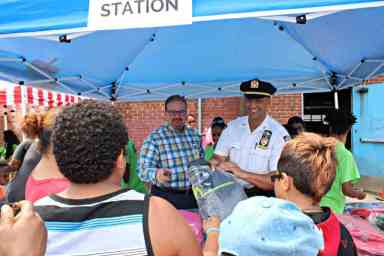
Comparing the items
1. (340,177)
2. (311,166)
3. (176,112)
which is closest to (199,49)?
(176,112)

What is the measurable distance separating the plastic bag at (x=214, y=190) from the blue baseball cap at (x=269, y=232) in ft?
3.02

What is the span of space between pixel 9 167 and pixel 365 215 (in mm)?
3112

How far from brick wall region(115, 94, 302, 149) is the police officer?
6.11 m

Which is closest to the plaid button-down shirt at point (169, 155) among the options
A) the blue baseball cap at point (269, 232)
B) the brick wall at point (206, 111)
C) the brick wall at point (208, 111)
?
the blue baseball cap at point (269, 232)

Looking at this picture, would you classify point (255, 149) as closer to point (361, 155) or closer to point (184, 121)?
point (184, 121)

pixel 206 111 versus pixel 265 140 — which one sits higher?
pixel 206 111

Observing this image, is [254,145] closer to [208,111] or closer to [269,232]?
[269,232]

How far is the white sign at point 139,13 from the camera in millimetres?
2273

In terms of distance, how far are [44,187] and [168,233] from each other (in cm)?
119

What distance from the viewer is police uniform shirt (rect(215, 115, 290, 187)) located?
3.02 meters

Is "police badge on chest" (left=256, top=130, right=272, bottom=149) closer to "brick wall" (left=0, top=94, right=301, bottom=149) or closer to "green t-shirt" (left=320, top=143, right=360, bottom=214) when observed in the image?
"green t-shirt" (left=320, top=143, right=360, bottom=214)

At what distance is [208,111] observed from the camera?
9.82 m

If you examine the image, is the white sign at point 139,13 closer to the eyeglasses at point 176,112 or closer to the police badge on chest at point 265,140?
the police badge on chest at point 265,140

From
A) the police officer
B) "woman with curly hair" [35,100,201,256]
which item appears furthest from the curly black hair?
the police officer
